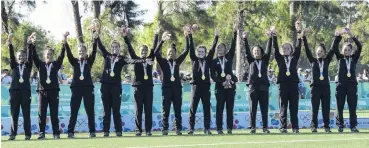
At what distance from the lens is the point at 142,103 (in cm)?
1530

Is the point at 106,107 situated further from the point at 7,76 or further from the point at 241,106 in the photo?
the point at 241,106

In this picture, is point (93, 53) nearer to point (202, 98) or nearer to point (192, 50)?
point (192, 50)

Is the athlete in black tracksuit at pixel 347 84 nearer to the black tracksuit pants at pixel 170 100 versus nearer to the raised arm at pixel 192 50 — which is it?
the raised arm at pixel 192 50

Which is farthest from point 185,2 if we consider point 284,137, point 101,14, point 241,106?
point 284,137

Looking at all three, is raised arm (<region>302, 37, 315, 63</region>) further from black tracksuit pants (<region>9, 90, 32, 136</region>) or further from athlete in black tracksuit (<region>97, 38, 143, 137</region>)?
black tracksuit pants (<region>9, 90, 32, 136</region>)

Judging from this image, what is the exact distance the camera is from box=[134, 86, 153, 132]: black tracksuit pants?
1521 centimetres

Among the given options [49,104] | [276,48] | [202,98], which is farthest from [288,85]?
[49,104]

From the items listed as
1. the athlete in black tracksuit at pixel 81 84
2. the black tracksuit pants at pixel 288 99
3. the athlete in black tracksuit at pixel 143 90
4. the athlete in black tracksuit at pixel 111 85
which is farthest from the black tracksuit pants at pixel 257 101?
the athlete in black tracksuit at pixel 81 84

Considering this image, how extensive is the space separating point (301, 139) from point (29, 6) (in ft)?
79.4

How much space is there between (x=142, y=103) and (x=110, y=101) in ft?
2.23

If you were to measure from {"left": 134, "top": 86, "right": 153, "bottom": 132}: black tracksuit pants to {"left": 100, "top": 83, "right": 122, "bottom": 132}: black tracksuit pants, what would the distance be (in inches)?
15.2

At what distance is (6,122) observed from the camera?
1728cm

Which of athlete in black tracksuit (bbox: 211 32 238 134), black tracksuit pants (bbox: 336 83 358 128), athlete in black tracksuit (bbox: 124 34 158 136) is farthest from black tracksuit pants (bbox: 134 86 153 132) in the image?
black tracksuit pants (bbox: 336 83 358 128)

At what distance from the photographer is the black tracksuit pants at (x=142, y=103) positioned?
15209 mm
